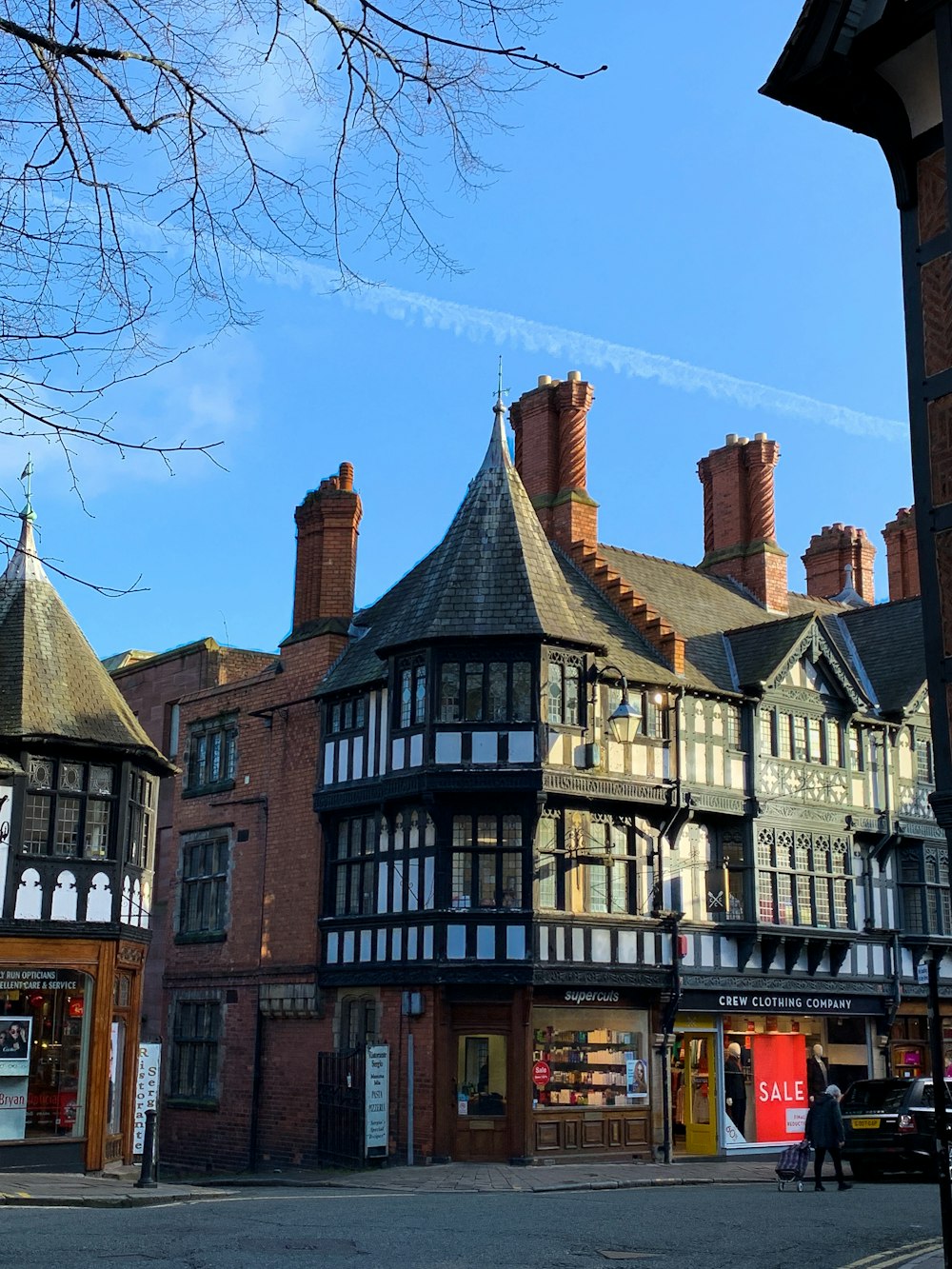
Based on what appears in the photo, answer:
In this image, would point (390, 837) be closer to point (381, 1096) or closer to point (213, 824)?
point (381, 1096)

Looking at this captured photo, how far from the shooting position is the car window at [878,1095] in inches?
821

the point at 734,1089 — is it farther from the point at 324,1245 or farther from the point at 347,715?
the point at 324,1245

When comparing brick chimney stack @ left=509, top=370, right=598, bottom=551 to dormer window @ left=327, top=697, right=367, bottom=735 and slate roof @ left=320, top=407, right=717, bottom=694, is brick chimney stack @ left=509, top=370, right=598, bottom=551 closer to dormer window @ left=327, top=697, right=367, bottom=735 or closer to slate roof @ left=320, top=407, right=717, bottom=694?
slate roof @ left=320, top=407, right=717, bottom=694

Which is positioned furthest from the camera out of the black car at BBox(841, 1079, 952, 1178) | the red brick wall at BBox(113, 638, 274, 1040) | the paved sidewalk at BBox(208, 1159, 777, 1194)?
the red brick wall at BBox(113, 638, 274, 1040)

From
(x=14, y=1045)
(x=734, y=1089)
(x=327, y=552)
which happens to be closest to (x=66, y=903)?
(x=14, y=1045)

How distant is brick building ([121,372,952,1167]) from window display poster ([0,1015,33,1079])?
6.41 meters

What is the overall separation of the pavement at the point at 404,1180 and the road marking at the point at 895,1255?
24.6ft

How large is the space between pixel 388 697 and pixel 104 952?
22.8 feet

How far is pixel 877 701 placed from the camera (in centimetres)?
3153

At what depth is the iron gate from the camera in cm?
2461

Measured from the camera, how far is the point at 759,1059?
91.5 feet

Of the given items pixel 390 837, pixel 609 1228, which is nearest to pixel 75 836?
pixel 390 837

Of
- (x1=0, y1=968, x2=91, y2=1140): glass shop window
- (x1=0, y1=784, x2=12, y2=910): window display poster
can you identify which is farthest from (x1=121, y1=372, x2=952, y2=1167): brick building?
(x1=0, y1=784, x2=12, y2=910): window display poster

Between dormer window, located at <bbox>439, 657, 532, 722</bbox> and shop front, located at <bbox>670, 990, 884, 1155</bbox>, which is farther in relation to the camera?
shop front, located at <bbox>670, 990, 884, 1155</bbox>
